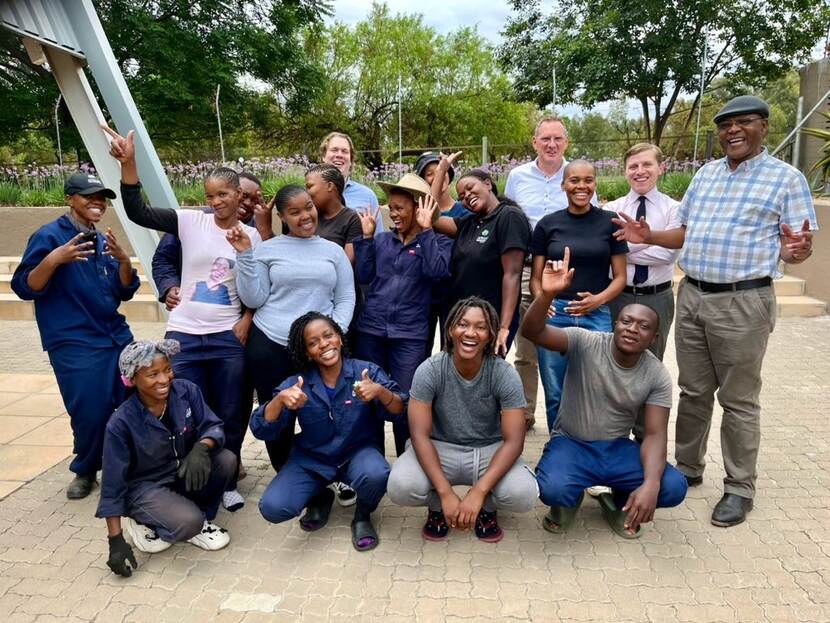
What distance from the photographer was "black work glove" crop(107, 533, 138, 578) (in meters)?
2.67

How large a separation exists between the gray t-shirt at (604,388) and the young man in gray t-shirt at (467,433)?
368 millimetres

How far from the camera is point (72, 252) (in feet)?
9.96

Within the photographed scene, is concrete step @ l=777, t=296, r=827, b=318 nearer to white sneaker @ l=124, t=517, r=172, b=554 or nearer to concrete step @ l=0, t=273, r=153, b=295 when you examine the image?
white sneaker @ l=124, t=517, r=172, b=554

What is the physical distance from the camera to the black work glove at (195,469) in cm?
283

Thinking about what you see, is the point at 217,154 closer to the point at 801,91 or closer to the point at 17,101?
the point at 17,101

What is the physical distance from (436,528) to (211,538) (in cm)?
111

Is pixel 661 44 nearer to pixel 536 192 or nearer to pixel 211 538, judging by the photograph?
pixel 536 192

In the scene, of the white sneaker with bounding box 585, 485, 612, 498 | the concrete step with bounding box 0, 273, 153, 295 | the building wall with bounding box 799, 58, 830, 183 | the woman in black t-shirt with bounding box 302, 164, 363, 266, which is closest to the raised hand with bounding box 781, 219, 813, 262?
the white sneaker with bounding box 585, 485, 612, 498

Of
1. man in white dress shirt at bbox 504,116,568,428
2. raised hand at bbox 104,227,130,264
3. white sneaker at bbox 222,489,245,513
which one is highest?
man in white dress shirt at bbox 504,116,568,428

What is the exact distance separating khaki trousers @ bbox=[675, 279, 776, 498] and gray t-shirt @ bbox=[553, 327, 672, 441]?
331 millimetres

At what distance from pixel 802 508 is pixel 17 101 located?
1766 centimetres

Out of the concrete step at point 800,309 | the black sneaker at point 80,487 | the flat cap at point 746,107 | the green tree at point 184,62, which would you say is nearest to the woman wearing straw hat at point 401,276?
the flat cap at point 746,107

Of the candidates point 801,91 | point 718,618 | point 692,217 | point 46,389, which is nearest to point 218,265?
point 692,217

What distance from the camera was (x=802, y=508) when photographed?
318 centimetres
